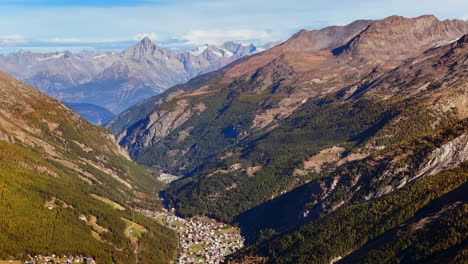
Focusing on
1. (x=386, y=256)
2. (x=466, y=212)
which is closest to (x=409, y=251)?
(x=386, y=256)

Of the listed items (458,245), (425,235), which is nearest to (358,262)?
(425,235)

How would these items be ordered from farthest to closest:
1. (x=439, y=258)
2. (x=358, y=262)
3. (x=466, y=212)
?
(x=358, y=262) → (x=466, y=212) → (x=439, y=258)

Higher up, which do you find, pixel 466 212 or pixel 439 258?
pixel 466 212

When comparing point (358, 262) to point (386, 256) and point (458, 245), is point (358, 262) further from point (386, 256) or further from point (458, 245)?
point (458, 245)

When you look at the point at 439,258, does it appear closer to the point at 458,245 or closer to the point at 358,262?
the point at 458,245

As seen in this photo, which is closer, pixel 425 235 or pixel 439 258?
pixel 439 258

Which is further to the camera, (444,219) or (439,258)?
(444,219)

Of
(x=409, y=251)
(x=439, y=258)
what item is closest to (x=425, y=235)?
(x=409, y=251)

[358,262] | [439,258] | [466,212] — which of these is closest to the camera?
[439,258]
